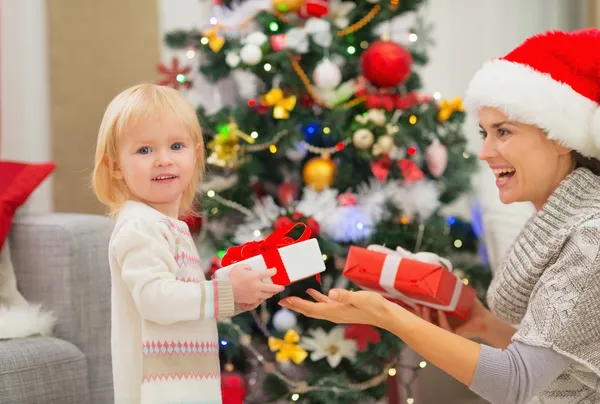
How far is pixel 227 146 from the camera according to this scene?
2.43m

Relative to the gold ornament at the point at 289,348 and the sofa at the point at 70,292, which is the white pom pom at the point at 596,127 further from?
the sofa at the point at 70,292

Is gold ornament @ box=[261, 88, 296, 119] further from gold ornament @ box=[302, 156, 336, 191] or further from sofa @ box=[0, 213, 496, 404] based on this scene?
sofa @ box=[0, 213, 496, 404]

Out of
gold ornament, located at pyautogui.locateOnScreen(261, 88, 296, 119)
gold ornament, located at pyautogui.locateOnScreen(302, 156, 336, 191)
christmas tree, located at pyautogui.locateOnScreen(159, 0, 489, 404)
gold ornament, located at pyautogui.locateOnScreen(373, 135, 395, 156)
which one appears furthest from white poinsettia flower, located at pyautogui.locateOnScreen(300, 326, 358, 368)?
gold ornament, located at pyautogui.locateOnScreen(261, 88, 296, 119)

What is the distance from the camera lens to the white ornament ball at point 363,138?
7.81 feet

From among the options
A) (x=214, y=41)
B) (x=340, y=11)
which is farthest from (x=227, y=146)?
(x=340, y=11)

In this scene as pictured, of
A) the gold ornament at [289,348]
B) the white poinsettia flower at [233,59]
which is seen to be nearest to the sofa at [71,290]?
the gold ornament at [289,348]

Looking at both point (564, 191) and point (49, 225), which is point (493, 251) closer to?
point (564, 191)

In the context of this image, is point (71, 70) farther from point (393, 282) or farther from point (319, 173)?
point (393, 282)

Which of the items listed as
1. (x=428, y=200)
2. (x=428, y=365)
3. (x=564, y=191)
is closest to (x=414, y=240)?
(x=428, y=200)

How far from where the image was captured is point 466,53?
3424 millimetres

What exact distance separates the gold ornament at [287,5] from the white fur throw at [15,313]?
1.12 meters

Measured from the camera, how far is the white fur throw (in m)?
1.90

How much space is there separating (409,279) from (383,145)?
0.71 m

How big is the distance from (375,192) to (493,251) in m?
0.43
